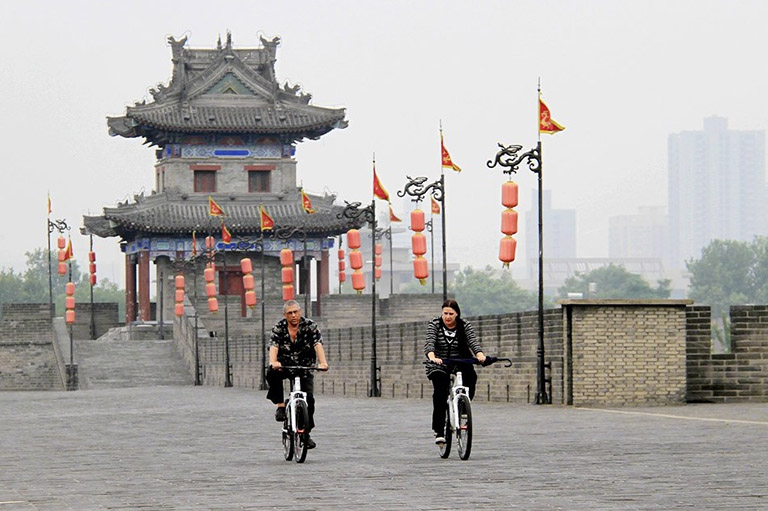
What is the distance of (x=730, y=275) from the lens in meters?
133

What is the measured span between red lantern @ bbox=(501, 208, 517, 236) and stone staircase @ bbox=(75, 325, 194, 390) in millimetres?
21733

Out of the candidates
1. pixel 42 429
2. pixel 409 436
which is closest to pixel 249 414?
pixel 42 429

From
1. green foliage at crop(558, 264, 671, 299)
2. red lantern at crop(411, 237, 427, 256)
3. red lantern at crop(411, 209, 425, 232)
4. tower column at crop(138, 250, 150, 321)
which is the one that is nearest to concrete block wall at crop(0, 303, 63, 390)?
tower column at crop(138, 250, 150, 321)

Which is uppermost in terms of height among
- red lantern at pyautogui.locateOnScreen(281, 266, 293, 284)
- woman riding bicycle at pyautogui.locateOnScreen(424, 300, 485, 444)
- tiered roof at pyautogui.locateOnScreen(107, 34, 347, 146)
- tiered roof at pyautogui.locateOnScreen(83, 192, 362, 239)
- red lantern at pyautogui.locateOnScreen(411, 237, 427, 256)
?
tiered roof at pyautogui.locateOnScreen(107, 34, 347, 146)

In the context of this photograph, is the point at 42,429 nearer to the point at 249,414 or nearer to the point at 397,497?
the point at 249,414

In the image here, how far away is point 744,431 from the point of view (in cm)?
1617

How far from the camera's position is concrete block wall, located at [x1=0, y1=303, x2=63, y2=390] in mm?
69188

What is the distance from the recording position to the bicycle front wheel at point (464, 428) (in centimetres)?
1353

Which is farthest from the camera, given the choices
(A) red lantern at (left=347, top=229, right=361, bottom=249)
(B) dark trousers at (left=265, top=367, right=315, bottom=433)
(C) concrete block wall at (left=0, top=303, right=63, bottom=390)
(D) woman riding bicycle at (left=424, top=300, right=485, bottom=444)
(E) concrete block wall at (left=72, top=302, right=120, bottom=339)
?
(E) concrete block wall at (left=72, top=302, right=120, bottom=339)

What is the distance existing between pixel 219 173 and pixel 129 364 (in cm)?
1763

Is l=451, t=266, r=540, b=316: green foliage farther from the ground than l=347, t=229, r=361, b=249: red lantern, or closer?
closer

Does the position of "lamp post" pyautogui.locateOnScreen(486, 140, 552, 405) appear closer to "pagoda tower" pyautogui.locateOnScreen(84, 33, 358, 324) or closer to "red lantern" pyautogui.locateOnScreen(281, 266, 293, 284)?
"red lantern" pyautogui.locateOnScreen(281, 266, 293, 284)

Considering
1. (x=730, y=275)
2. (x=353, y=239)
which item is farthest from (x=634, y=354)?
(x=730, y=275)

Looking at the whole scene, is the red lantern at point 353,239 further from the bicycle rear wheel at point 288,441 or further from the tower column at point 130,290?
the bicycle rear wheel at point 288,441
